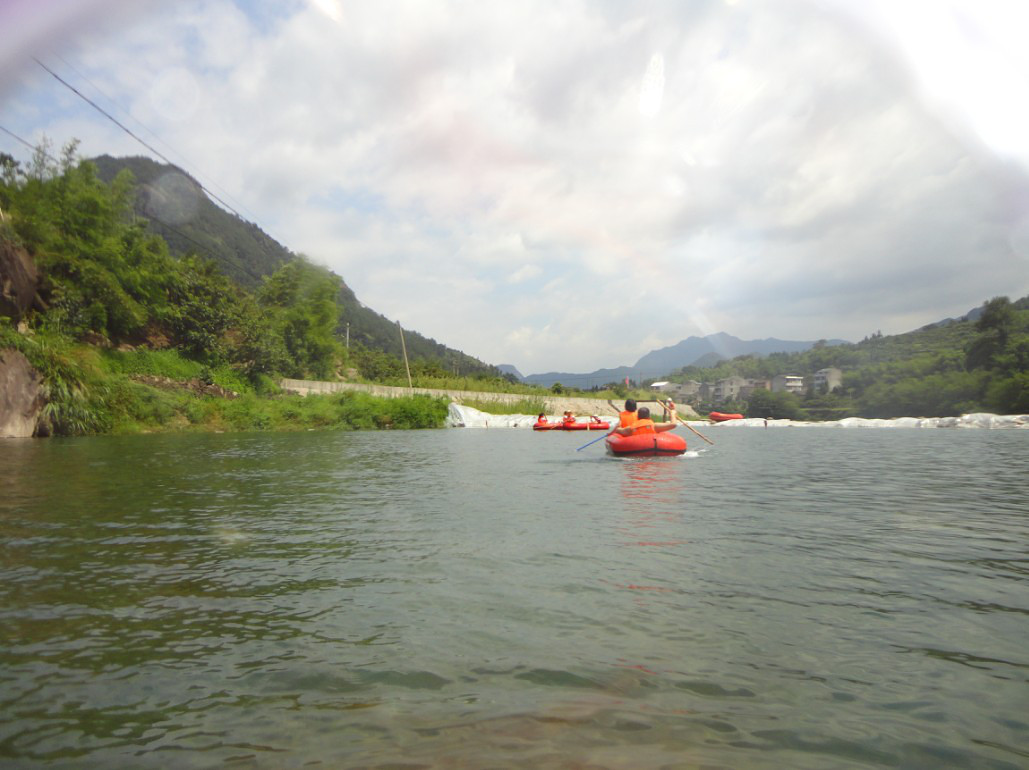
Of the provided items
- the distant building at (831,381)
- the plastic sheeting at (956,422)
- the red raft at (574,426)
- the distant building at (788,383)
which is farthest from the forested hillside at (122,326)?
the distant building at (788,383)

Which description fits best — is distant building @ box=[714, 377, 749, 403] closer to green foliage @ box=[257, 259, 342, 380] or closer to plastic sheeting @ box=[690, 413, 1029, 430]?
plastic sheeting @ box=[690, 413, 1029, 430]

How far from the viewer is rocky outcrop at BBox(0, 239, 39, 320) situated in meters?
→ 24.1

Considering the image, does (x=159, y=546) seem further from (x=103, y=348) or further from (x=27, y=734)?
(x=103, y=348)

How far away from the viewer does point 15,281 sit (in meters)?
24.9

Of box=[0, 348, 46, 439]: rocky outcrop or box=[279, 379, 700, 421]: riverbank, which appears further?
box=[279, 379, 700, 421]: riverbank

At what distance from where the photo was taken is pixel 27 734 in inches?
96.2

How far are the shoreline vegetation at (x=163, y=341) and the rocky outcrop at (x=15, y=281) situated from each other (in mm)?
88

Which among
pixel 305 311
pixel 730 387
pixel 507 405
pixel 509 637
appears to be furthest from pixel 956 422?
pixel 730 387

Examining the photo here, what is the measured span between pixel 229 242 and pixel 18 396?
162 m

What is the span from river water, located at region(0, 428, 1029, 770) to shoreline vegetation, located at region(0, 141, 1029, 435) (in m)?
21.3

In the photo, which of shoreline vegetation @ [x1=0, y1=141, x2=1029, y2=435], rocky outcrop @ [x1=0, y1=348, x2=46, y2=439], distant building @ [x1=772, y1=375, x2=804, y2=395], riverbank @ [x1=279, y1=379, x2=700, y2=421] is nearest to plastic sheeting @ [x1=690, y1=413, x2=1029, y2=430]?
shoreline vegetation @ [x1=0, y1=141, x2=1029, y2=435]

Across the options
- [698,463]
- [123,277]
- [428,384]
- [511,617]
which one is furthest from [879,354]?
[511,617]

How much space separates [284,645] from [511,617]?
57.1 inches

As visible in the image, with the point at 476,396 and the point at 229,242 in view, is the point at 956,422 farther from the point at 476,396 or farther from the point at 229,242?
the point at 229,242
